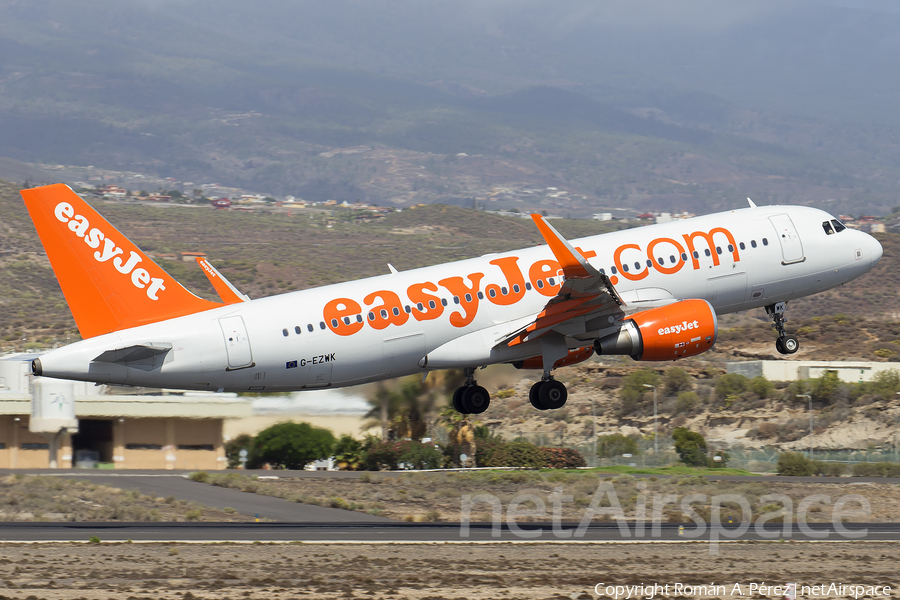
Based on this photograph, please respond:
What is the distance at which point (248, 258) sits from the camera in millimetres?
190875

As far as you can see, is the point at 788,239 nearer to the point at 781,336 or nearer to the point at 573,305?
the point at 781,336

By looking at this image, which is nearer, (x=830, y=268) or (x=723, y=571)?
(x=723, y=571)

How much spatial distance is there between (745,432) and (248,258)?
381ft

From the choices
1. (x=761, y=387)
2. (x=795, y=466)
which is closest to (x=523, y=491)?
(x=795, y=466)

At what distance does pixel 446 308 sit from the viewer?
3931cm

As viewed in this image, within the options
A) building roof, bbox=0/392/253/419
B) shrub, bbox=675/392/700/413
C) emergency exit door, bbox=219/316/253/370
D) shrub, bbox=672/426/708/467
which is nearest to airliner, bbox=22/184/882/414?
emergency exit door, bbox=219/316/253/370

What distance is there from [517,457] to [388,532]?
32617mm

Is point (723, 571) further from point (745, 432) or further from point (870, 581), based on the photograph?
point (745, 432)

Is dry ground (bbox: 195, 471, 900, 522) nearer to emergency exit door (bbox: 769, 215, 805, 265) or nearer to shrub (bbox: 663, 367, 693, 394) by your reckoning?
emergency exit door (bbox: 769, 215, 805, 265)

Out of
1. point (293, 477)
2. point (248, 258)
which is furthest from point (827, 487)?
point (248, 258)

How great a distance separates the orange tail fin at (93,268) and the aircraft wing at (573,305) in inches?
495

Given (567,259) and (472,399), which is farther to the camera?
(472,399)

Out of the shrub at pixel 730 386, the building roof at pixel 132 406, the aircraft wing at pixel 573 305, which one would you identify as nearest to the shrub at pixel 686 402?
the shrub at pixel 730 386

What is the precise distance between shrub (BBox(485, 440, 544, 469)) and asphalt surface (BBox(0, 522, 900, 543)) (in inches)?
1027
